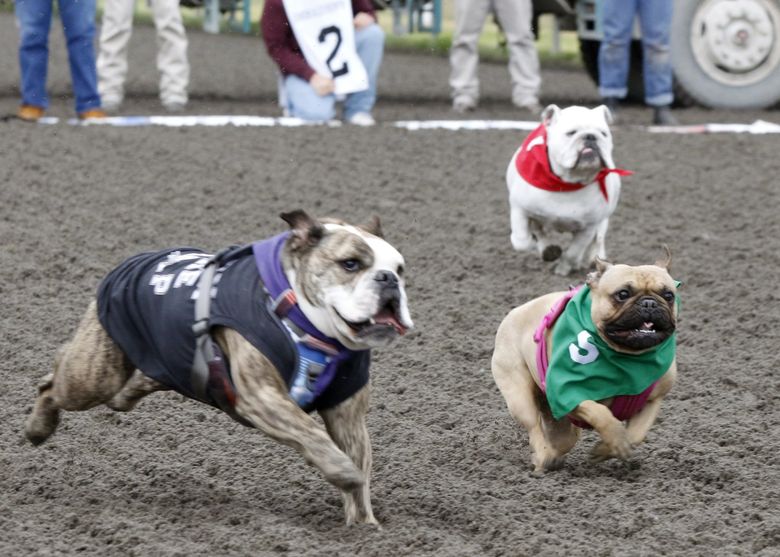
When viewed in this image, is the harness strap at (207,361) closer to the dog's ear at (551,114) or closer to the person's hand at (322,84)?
the dog's ear at (551,114)

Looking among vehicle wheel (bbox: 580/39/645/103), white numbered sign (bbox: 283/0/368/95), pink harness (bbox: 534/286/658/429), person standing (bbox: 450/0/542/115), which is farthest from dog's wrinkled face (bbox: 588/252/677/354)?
vehicle wheel (bbox: 580/39/645/103)

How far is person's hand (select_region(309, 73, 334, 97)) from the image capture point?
33.1 feet

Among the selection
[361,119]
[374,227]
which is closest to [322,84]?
[361,119]

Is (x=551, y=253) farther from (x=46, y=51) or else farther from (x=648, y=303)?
(x=46, y=51)

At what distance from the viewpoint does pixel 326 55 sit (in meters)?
10.1

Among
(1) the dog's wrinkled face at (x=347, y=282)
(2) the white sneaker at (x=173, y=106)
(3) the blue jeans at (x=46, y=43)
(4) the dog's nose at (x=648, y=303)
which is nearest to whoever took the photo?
(1) the dog's wrinkled face at (x=347, y=282)

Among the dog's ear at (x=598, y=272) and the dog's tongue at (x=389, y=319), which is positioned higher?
the dog's tongue at (x=389, y=319)

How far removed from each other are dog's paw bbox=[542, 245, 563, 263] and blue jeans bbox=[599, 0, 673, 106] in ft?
12.2

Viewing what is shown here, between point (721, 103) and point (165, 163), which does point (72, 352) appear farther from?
point (721, 103)

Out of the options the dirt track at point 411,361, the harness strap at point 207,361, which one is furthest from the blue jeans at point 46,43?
the harness strap at point 207,361

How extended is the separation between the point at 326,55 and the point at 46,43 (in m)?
1.91

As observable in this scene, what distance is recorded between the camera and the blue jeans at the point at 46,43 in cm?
955

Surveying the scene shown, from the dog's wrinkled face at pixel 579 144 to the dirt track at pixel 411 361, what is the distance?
54 cm

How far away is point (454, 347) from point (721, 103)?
6.73 metres
